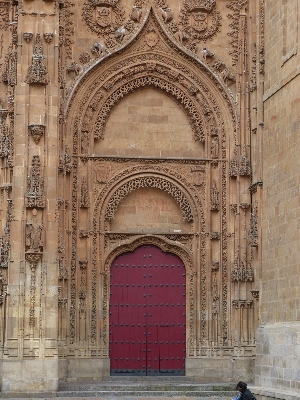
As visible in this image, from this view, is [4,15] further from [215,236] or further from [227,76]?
[215,236]

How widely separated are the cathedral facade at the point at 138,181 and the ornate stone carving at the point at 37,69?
32 mm

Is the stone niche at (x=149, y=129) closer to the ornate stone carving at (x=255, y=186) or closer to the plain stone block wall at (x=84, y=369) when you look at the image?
the ornate stone carving at (x=255, y=186)

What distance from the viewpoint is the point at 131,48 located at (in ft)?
80.2

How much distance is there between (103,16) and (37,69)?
278 cm

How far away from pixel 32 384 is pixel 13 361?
654 mm

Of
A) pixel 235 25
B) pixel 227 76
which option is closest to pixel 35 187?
pixel 227 76

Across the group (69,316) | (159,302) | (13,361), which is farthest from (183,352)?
(13,361)

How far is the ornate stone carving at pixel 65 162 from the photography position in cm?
2317

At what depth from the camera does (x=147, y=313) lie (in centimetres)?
2416

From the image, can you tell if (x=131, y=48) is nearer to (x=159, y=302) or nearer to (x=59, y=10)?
(x=59, y=10)

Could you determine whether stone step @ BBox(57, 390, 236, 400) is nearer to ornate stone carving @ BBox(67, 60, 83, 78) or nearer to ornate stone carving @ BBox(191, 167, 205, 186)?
ornate stone carving @ BBox(191, 167, 205, 186)

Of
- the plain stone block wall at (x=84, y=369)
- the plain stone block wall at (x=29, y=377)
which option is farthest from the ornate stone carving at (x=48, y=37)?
the plain stone block wall at (x=84, y=369)

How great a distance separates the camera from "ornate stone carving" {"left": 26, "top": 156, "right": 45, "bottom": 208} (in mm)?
22156

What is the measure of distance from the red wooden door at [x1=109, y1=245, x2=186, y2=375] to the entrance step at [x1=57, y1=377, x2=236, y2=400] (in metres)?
1.18
